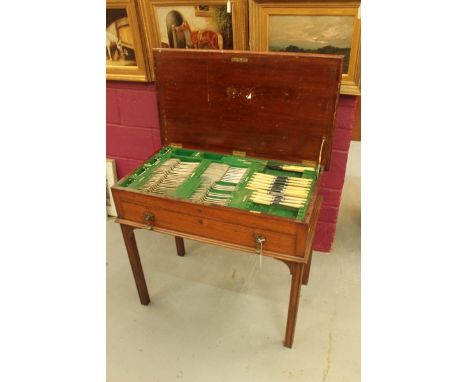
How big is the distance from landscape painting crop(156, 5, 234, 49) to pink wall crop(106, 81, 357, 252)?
372 mm

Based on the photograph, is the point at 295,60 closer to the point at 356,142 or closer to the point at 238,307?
the point at 238,307

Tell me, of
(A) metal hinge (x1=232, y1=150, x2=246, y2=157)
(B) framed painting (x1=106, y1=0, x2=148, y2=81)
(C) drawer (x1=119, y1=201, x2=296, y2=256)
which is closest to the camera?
(C) drawer (x1=119, y1=201, x2=296, y2=256)

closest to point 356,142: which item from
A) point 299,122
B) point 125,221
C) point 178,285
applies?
point 299,122

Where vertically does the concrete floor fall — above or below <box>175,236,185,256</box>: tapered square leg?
below

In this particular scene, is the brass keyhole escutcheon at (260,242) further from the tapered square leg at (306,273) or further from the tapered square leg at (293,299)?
the tapered square leg at (306,273)

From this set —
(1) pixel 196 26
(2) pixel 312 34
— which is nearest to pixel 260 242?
(2) pixel 312 34

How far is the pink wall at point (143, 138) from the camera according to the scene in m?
1.96

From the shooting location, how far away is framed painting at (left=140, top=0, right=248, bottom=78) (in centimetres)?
165

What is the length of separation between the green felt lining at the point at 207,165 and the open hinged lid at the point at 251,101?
0.17 ft

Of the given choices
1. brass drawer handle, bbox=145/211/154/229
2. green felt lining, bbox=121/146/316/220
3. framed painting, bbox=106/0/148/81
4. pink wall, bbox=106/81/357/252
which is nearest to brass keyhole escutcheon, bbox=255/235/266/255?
green felt lining, bbox=121/146/316/220

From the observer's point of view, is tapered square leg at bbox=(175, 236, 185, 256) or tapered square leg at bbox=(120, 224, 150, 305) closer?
tapered square leg at bbox=(120, 224, 150, 305)

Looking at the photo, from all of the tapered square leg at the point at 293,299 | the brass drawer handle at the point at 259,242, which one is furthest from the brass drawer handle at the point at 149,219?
the tapered square leg at the point at 293,299

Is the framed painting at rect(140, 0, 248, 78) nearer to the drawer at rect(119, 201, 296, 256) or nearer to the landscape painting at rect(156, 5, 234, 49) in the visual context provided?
the landscape painting at rect(156, 5, 234, 49)

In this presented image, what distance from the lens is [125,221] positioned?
61.6 inches
